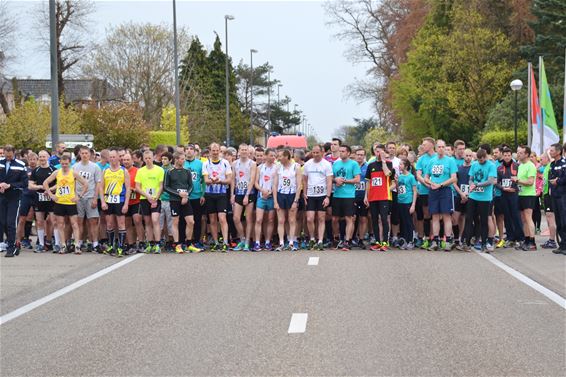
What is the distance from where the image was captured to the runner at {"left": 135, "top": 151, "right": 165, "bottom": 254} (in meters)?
17.0

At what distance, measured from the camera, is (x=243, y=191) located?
17.8m

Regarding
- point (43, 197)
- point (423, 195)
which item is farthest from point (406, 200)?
point (43, 197)

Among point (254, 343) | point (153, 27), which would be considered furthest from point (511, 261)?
point (153, 27)

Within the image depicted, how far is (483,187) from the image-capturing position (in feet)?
55.5

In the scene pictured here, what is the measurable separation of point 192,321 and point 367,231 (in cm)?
998

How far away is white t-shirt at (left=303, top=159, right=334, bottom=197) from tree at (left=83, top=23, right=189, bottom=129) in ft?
162

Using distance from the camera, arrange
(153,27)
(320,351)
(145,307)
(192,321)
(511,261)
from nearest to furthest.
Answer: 1. (320,351)
2. (192,321)
3. (145,307)
4. (511,261)
5. (153,27)

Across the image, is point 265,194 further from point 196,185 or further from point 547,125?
point 547,125

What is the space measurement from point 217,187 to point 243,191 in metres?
0.54

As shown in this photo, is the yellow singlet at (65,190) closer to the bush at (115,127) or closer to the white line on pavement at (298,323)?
the white line on pavement at (298,323)

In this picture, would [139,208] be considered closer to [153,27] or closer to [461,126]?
[461,126]

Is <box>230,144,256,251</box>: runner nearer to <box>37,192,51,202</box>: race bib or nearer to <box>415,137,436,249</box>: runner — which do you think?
<box>415,137,436,249</box>: runner

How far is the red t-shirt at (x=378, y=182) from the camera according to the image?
Result: 1728cm

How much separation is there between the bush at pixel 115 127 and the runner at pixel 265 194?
113ft
